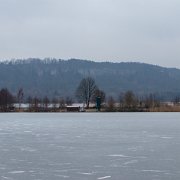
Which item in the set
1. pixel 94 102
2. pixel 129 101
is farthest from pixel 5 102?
pixel 129 101

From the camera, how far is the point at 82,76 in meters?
184

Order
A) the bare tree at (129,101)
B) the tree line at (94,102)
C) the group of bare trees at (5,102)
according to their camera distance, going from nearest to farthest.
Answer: the bare tree at (129,101) → the tree line at (94,102) → the group of bare trees at (5,102)

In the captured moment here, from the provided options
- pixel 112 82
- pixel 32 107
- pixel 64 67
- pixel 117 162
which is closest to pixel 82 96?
pixel 32 107

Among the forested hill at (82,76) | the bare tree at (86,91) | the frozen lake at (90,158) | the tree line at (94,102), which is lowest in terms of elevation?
the frozen lake at (90,158)

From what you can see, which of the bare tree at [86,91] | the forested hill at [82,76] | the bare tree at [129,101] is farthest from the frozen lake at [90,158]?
the forested hill at [82,76]

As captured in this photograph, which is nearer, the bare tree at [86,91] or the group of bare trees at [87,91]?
the group of bare trees at [87,91]

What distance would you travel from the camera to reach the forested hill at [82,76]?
17582 cm

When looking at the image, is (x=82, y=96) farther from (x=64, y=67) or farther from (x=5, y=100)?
(x=64, y=67)

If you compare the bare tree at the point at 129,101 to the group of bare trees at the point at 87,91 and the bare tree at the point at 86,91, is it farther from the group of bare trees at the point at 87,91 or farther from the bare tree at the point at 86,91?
the bare tree at the point at 86,91

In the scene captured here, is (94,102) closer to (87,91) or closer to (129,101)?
(87,91)

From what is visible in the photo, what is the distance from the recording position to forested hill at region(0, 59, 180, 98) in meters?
176

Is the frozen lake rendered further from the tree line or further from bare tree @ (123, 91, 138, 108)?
the tree line

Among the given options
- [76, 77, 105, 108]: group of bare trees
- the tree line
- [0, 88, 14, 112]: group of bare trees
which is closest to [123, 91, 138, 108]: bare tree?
the tree line

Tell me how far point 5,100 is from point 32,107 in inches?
320
